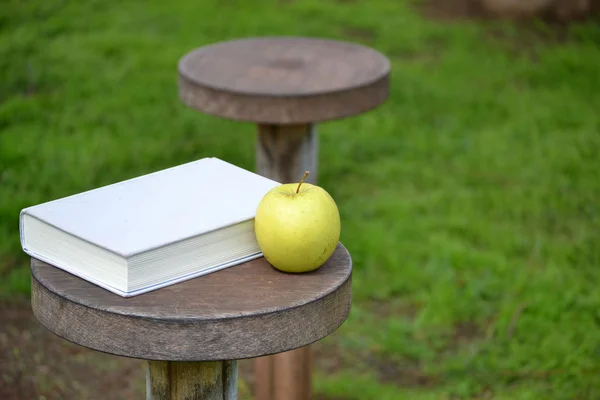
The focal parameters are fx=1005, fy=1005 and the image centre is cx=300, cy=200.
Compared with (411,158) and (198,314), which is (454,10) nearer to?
(411,158)

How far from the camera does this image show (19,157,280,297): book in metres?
1.75

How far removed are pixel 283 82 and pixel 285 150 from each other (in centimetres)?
33

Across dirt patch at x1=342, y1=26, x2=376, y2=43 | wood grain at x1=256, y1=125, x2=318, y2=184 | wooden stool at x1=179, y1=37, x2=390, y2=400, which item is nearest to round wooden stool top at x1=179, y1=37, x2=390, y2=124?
wooden stool at x1=179, y1=37, x2=390, y2=400

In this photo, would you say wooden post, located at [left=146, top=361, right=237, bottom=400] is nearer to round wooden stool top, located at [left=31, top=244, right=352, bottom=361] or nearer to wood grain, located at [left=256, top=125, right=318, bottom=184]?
round wooden stool top, located at [left=31, top=244, right=352, bottom=361]

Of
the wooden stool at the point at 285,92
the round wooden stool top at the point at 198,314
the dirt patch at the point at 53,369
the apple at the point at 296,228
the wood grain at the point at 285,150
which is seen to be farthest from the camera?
the wood grain at the point at 285,150

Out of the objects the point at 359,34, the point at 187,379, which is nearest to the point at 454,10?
the point at 359,34

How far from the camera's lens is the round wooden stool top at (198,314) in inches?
66.1

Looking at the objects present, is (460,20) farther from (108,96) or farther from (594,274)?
(594,274)

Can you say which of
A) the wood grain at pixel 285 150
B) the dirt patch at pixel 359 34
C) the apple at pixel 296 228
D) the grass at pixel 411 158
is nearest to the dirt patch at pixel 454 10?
the grass at pixel 411 158

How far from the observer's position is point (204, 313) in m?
1.68

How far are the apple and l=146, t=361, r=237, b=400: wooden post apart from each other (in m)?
0.30

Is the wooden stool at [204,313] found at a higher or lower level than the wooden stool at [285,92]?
higher

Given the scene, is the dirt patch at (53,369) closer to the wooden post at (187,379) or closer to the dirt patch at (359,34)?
the wooden post at (187,379)

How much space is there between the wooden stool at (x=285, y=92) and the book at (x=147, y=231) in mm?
998
